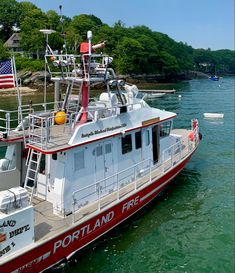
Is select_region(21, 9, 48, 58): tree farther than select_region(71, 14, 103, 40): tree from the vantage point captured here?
No

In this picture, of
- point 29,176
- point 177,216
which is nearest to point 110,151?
point 29,176

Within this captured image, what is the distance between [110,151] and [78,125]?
5.39 feet

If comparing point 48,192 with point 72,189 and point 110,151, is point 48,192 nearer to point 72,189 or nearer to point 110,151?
point 72,189

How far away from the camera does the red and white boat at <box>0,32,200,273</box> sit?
28.0ft

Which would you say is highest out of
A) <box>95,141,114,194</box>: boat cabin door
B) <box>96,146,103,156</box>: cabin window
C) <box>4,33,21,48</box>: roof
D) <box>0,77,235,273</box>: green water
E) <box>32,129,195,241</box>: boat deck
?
<box>4,33,21,48</box>: roof

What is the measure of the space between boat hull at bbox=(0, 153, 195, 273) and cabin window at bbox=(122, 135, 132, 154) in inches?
60.1

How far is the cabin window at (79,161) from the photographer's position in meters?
10.7

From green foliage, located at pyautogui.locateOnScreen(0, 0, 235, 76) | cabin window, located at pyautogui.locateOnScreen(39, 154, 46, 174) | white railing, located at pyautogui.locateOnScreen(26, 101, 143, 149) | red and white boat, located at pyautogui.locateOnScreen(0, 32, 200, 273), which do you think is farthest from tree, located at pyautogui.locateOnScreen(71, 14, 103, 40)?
cabin window, located at pyautogui.locateOnScreen(39, 154, 46, 174)

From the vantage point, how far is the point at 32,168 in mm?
11555

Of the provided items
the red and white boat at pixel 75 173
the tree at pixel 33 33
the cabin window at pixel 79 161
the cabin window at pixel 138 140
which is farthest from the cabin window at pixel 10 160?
the tree at pixel 33 33

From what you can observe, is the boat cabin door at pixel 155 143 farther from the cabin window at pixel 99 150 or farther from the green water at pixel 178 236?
the cabin window at pixel 99 150

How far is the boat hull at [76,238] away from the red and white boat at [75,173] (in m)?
0.03

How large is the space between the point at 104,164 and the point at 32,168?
2.40 m

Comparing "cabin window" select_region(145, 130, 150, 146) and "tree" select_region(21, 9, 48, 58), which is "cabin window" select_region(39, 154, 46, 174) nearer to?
"cabin window" select_region(145, 130, 150, 146)
